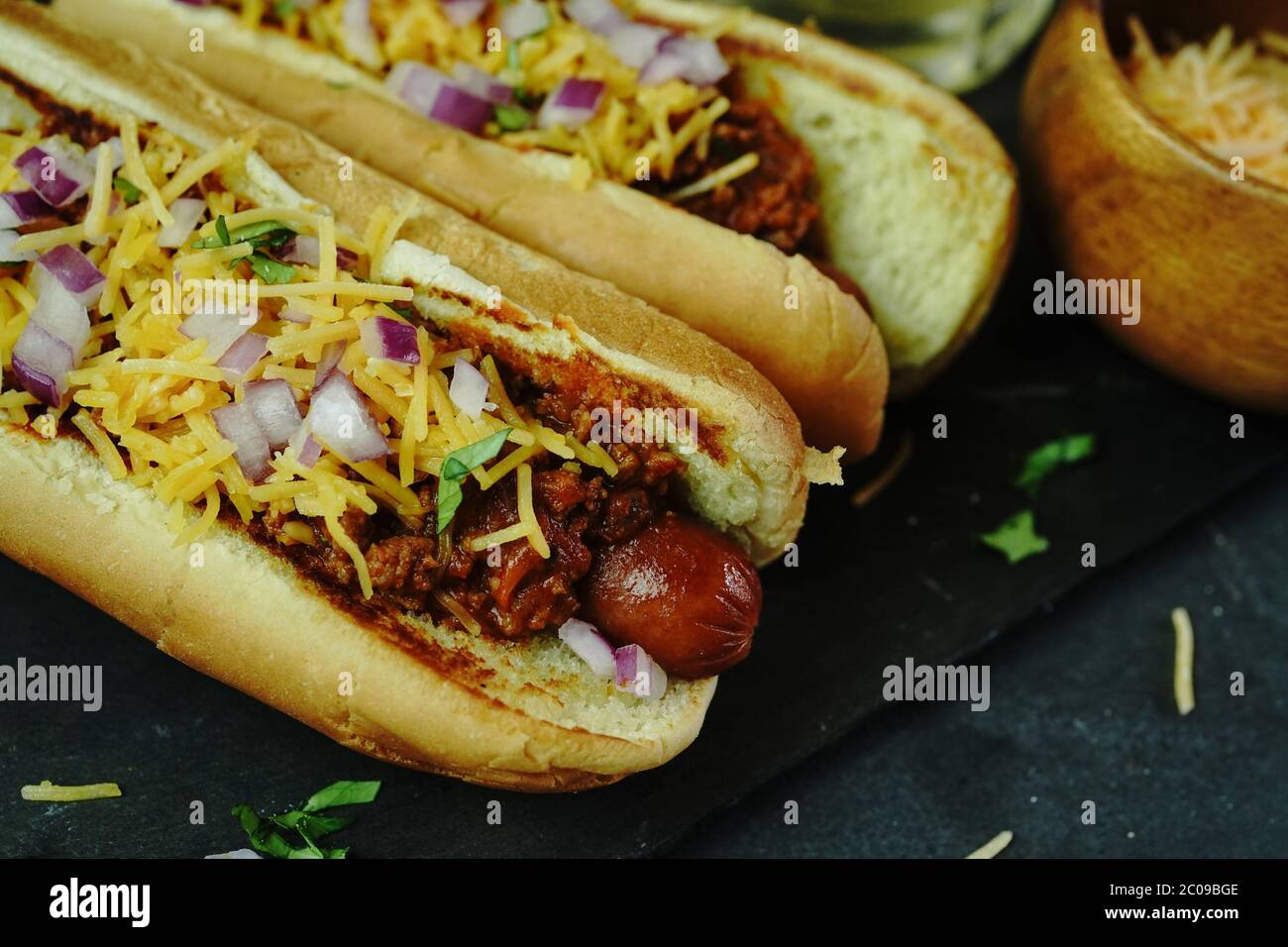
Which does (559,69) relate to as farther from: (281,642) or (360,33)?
(281,642)

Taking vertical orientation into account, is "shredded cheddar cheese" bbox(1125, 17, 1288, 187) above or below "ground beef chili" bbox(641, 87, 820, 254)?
above

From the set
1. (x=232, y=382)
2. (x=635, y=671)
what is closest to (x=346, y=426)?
(x=232, y=382)

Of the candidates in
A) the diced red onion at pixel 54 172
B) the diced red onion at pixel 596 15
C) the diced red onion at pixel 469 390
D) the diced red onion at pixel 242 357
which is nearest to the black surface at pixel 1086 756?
the diced red onion at pixel 469 390

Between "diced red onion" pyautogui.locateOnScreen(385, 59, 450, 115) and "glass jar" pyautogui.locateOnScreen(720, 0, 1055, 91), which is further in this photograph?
"glass jar" pyautogui.locateOnScreen(720, 0, 1055, 91)

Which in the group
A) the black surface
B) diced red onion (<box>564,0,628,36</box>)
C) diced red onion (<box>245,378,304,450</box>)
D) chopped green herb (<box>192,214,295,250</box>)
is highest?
diced red onion (<box>564,0,628,36</box>)

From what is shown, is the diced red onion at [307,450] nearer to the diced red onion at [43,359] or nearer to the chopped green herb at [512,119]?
the diced red onion at [43,359]

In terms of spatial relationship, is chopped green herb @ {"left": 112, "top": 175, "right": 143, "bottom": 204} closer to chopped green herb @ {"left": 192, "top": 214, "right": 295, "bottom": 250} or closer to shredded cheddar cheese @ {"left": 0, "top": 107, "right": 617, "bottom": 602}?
shredded cheddar cheese @ {"left": 0, "top": 107, "right": 617, "bottom": 602}

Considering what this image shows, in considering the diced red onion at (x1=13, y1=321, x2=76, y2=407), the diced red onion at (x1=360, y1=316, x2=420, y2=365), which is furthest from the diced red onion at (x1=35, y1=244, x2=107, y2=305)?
the diced red onion at (x1=360, y1=316, x2=420, y2=365)
